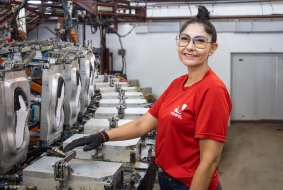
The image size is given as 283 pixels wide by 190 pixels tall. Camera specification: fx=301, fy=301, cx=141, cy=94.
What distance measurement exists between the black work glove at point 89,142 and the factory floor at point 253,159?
10.2ft

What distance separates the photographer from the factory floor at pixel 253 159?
4429mm

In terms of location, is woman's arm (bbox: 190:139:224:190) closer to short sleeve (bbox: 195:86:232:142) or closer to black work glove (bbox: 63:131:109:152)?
short sleeve (bbox: 195:86:232:142)

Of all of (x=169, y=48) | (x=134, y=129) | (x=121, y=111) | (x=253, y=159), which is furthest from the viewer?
(x=169, y=48)

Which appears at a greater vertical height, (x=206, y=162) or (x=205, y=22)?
(x=205, y=22)

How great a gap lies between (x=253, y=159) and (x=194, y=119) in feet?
14.7

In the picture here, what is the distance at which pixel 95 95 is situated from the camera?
4051mm

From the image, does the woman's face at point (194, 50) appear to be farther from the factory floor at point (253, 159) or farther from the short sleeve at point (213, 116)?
the factory floor at point (253, 159)

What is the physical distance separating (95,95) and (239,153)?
10.2ft

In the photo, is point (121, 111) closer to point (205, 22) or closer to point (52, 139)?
point (52, 139)

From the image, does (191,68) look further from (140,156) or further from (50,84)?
(50,84)

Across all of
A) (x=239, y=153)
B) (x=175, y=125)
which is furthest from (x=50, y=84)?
(x=239, y=153)

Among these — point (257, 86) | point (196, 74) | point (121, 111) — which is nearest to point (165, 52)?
point (257, 86)

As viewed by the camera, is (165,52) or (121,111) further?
(165,52)

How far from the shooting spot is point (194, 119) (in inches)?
52.5
